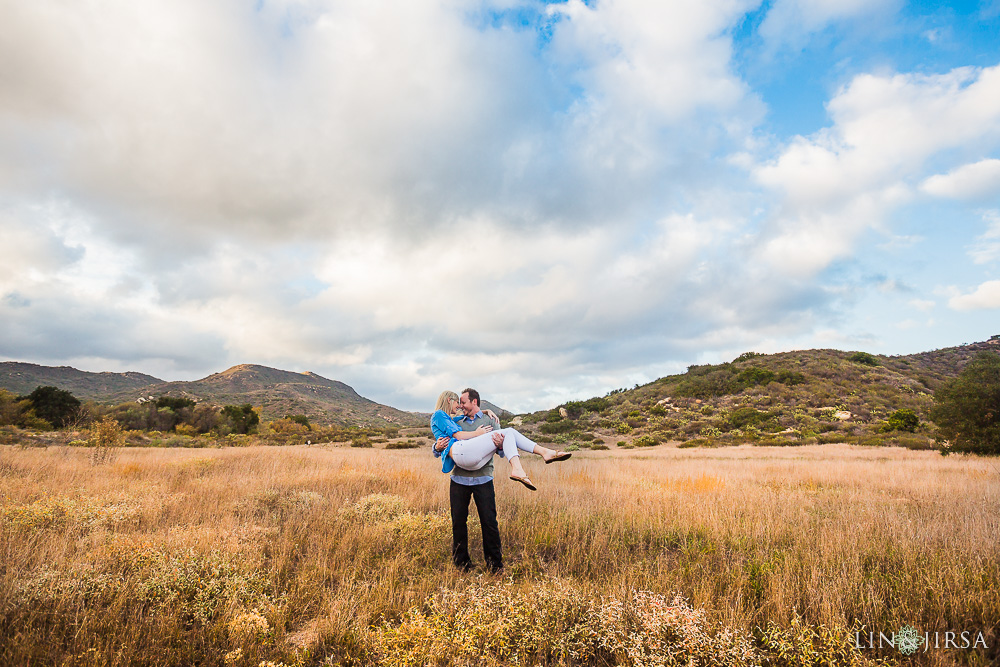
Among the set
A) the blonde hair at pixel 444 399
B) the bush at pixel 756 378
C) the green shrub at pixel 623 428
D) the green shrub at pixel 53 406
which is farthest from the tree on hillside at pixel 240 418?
the bush at pixel 756 378

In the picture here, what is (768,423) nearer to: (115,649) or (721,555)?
(721,555)

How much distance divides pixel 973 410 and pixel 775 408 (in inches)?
923

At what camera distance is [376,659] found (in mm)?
3684

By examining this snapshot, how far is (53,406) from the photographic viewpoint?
120 ft

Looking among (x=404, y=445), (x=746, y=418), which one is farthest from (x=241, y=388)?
(x=746, y=418)

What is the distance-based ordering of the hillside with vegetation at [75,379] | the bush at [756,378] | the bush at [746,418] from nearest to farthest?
the bush at [746,418] < the bush at [756,378] < the hillside with vegetation at [75,379]

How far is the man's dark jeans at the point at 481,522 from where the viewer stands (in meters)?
5.70

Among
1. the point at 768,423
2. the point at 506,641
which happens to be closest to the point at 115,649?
the point at 506,641

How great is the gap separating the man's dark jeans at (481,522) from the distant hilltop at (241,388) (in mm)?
81806

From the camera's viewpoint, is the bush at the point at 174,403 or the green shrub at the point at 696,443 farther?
the bush at the point at 174,403

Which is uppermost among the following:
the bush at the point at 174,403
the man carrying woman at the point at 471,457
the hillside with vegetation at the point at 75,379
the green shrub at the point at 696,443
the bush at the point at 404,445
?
the hillside with vegetation at the point at 75,379

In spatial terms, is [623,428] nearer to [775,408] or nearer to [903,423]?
[775,408]

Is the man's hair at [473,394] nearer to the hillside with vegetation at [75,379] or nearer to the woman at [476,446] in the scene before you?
the woman at [476,446]

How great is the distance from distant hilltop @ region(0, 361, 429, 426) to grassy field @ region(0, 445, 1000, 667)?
261ft
